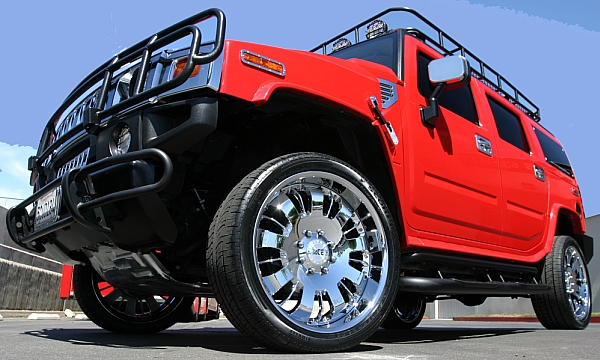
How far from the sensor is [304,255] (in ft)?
8.81

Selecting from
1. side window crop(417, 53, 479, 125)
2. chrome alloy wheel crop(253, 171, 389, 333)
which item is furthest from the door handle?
chrome alloy wheel crop(253, 171, 389, 333)

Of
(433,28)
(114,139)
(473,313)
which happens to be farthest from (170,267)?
(473,313)

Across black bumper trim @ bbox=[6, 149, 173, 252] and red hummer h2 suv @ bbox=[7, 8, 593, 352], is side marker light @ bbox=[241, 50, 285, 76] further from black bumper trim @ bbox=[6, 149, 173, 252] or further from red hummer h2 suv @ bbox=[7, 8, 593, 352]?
black bumper trim @ bbox=[6, 149, 173, 252]

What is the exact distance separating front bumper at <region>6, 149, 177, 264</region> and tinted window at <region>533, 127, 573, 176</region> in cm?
421

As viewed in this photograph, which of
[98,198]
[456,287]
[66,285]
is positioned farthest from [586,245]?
[66,285]

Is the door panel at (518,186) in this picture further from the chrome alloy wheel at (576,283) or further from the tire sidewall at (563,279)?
the chrome alloy wheel at (576,283)

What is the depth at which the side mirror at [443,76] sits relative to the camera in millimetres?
3486

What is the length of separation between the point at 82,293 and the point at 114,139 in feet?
5.93

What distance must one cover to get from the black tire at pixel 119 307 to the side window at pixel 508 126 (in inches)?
119

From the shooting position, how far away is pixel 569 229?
5.76 metres

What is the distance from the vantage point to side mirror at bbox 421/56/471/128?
3486mm

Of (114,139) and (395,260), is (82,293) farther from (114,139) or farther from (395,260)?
(395,260)

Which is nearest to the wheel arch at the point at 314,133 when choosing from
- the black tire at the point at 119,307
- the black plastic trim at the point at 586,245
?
the black tire at the point at 119,307

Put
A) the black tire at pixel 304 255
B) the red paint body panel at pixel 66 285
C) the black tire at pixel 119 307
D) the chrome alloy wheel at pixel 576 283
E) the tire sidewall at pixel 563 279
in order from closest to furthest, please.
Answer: the black tire at pixel 304 255 → the black tire at pixel 119 307 → the tire sidewall at pixel 563 279 → the chrome alloy wheel at pixel 576 283 → the red paint body panel at pixel 66 285
